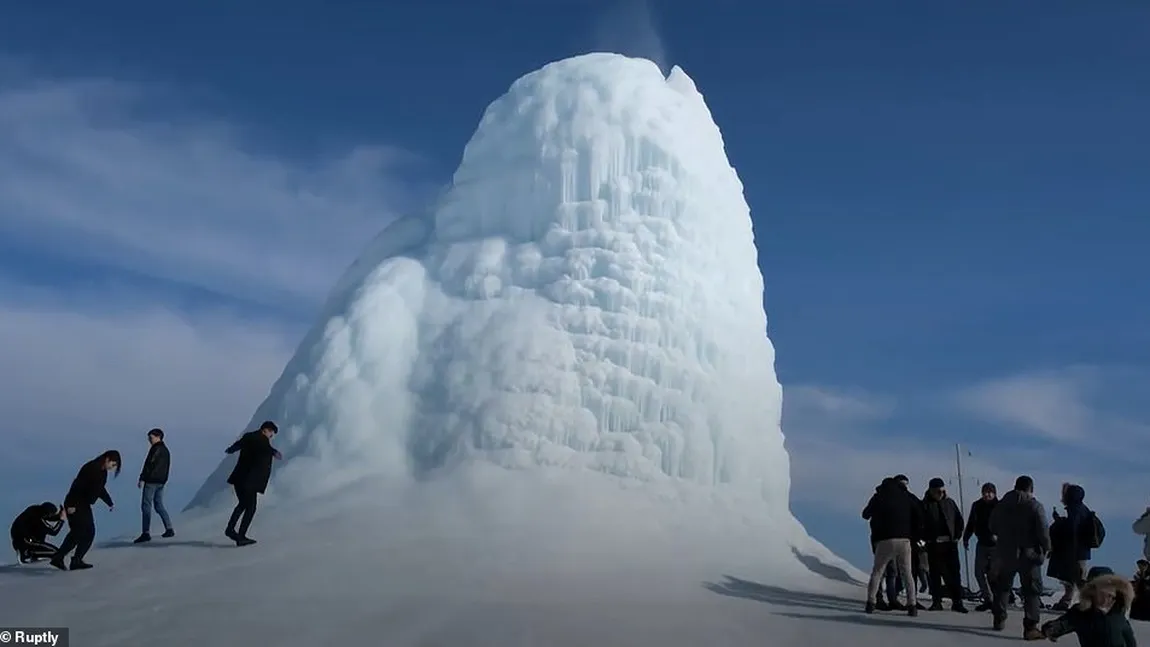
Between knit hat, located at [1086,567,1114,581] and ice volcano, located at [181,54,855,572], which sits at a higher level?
ice volcano, located at [181,54,855,572]

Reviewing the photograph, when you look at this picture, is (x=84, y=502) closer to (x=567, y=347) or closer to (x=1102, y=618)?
(x=567, y=347)

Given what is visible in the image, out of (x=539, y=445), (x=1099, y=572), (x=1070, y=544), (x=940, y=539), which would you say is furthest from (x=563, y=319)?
(x=1099, y=572)

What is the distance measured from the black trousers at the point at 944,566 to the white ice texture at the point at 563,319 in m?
6.94

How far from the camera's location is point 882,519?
1241 cm

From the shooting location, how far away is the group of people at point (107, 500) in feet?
44.9

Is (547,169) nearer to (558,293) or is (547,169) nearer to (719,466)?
(558,293)

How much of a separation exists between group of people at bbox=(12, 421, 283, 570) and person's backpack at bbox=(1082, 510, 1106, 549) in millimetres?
11673

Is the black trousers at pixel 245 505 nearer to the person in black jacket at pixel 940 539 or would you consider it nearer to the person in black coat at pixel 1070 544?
the person in black jacket at pixel 940 539

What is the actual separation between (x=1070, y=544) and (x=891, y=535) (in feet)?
9.91

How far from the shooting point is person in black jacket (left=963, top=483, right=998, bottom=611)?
13.2m

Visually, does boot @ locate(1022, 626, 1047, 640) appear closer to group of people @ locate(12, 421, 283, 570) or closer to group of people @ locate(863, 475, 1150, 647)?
group of people @ locate(863, 475, 1150, 647)

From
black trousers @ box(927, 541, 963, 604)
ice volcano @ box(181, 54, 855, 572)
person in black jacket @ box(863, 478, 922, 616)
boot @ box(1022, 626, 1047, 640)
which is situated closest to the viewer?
boot @ box(1022, 626, 1047, 640)

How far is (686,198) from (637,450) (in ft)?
20.0

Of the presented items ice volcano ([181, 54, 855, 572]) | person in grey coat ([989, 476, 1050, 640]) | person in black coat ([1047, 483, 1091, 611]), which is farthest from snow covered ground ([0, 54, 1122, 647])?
person in black coat ([1047, 483, 1091, 611])
